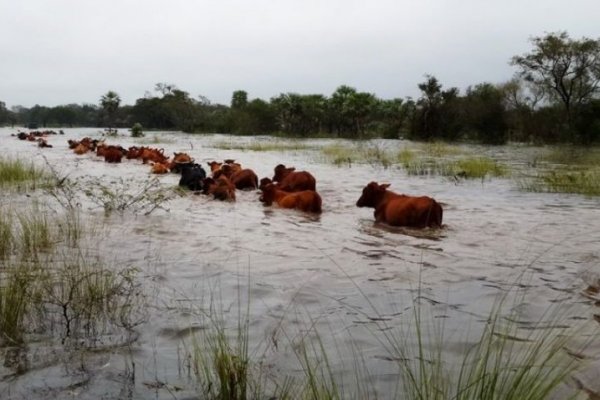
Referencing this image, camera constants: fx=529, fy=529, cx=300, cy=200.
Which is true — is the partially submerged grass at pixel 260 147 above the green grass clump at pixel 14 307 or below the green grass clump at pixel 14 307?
above

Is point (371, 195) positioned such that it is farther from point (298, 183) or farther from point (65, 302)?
point (65, 302)

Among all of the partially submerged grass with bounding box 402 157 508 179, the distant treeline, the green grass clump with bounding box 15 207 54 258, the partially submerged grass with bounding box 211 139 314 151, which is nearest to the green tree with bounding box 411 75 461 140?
the distant treeline

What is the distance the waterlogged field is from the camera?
281 centimetres

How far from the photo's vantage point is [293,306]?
409 centimetres

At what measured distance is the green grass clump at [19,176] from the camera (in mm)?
11000

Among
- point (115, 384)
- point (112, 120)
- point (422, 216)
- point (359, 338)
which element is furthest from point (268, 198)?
point (112, 120)

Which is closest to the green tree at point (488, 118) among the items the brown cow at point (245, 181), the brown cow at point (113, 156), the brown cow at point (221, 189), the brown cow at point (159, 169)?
the brown cow at point (113, 156)

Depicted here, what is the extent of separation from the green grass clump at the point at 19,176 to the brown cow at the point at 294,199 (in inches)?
192

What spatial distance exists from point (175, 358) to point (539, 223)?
20.6 feet

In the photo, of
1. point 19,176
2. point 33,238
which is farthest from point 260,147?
point 33,238

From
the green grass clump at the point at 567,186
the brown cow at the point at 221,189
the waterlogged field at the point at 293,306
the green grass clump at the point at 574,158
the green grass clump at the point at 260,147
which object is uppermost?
the green grass clump at the point at 574,158

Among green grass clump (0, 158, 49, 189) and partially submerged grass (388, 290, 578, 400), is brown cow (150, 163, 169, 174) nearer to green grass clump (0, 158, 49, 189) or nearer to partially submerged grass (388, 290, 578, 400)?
green grass clump (0, 158, 49, 189)

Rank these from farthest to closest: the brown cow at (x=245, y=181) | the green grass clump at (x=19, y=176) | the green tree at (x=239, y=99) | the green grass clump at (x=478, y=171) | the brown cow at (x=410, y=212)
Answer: the green tree at (x=239, y=99) → the green grass clump at (x=478, y=171) → the brown cow at (x=245, y=181) → the green grass clump at (x=19, y=176) → the brown cow at (x=410, y=212)

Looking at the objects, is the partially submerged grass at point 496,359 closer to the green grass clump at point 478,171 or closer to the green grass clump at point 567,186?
the green grass clump at point 567,186
